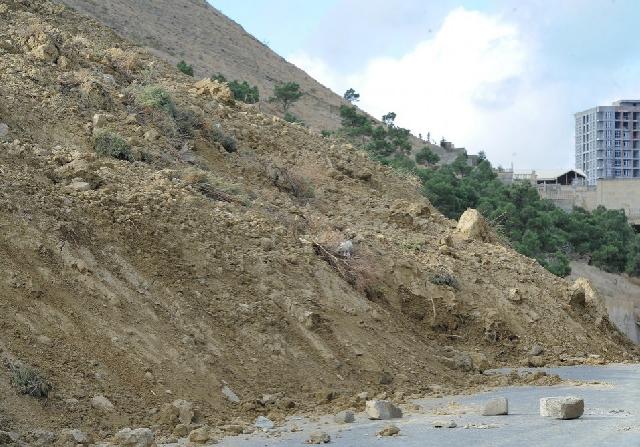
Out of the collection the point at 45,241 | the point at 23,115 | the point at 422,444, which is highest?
the point at 23,115

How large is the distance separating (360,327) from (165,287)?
327cm

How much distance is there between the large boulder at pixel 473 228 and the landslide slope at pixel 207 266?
36cm

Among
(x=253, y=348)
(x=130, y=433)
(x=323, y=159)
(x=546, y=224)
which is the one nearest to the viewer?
(x=130, y=433)

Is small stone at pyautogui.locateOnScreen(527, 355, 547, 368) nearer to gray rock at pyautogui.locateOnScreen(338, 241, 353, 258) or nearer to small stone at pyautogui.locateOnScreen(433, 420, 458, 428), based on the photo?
gray rock at pyautogui.locateOnScreen(338, 241, 353, 258)

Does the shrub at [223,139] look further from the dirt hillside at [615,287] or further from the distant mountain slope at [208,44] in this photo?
the distant mountain slope at [208,44]

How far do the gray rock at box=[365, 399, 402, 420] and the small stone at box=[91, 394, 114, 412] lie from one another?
289cm

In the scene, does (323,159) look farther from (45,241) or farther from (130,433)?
(130,433)

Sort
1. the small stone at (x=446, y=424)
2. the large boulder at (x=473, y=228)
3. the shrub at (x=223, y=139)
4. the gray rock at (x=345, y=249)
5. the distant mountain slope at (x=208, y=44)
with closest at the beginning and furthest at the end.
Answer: the small stone at (x=446, y=424)
the gray rock at (x=345, y=249)
the shrub at (x=223, y=139)
the large boulder at (x=473, y=228)
the distant mountain slope at (x=208, y=44)

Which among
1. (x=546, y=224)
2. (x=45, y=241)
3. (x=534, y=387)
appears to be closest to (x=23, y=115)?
(x=45, y=241)

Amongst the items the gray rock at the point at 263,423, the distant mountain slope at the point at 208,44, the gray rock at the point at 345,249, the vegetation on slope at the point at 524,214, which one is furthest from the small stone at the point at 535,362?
the distant mountain slope at the point at 208,44

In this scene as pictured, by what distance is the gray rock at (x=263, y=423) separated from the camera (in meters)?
11.1

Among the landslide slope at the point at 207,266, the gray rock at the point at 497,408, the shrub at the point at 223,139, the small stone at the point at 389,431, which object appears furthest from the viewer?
the shrub at the point at 223,139

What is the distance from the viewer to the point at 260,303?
14023mm

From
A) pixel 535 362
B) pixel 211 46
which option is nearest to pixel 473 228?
pixel 535 362
